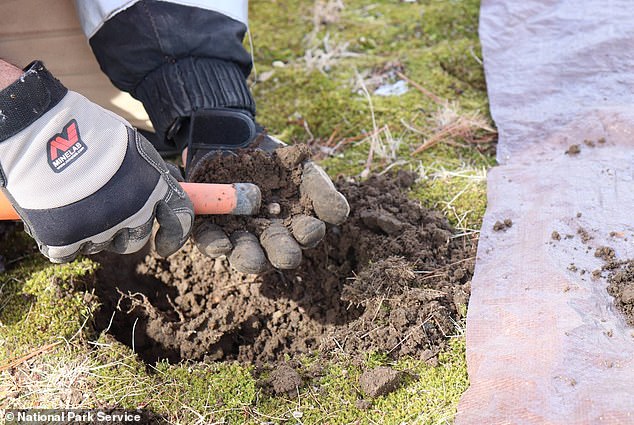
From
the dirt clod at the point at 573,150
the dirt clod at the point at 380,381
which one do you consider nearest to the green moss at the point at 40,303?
the dirt clod at the point at 380,381

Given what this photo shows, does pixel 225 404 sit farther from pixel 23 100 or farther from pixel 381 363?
pixel 23 100

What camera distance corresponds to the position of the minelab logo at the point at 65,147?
5.89 ft

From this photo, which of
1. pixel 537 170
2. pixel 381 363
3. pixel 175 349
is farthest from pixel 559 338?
pixel 175 349

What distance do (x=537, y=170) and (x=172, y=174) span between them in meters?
1.36

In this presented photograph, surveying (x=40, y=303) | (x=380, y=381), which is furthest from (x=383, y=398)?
(x=40, y=303)

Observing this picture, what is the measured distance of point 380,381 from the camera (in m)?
1.80

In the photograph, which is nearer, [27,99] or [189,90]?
[27,99]

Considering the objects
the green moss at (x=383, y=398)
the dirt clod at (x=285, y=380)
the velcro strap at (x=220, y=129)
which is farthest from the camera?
the velcro strap at (x=220, y=129)

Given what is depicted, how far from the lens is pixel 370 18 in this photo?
3852mm

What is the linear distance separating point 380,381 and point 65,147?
1.13 m

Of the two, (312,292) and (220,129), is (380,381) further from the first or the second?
(220,129)

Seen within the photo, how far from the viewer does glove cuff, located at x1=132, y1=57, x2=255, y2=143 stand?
2449 mm

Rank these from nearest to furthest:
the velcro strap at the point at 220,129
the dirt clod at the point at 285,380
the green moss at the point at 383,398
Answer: the green moss at the point at 383,398 < the dirt clod at the point at 285,380 < the velcro strap at the point at 220,129

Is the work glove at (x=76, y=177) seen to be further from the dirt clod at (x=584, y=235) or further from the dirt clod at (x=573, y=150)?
the dirt clod at (x=573, y=150)
